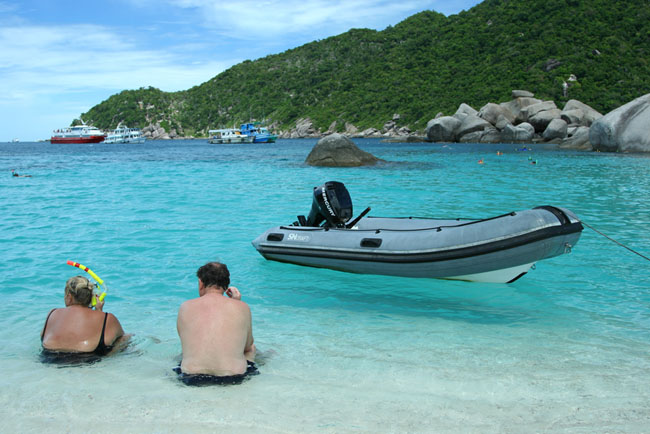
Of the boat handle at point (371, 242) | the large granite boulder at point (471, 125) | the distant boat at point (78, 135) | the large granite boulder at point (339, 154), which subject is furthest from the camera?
the distant boat at point (78, 135)

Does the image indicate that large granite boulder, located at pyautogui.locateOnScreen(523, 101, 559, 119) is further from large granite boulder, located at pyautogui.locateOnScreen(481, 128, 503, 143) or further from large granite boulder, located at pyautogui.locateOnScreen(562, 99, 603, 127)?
large granite boulder, located at pyautogui.locateOnScreen(481, 128, 503, 143)

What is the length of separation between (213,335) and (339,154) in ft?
65.7

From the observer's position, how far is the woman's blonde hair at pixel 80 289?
11.6 feet

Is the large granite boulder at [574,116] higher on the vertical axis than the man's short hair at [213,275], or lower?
higher

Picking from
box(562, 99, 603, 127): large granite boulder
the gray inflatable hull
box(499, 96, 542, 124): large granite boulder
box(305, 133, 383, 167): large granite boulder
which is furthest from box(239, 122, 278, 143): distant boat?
the gray inflatable hull

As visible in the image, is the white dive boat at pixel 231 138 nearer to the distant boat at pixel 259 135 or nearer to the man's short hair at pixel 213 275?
the distant boat at pixel 259 135

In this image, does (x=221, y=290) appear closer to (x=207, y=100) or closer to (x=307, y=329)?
(x=307, y=329)

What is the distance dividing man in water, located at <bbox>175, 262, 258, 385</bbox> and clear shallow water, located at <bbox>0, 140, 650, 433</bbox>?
119 millimetres

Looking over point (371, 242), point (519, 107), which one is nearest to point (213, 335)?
point (371, 242)

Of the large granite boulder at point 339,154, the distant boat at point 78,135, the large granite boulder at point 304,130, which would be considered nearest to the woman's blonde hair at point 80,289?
the large granite boulder at point 339,154

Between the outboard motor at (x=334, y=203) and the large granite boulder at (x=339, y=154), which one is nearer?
the outboard motor at (x=334, y=203)

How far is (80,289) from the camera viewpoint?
3.53m

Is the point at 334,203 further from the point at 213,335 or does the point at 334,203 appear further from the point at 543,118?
the point at 543,118

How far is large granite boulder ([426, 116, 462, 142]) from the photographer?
47062 mm
